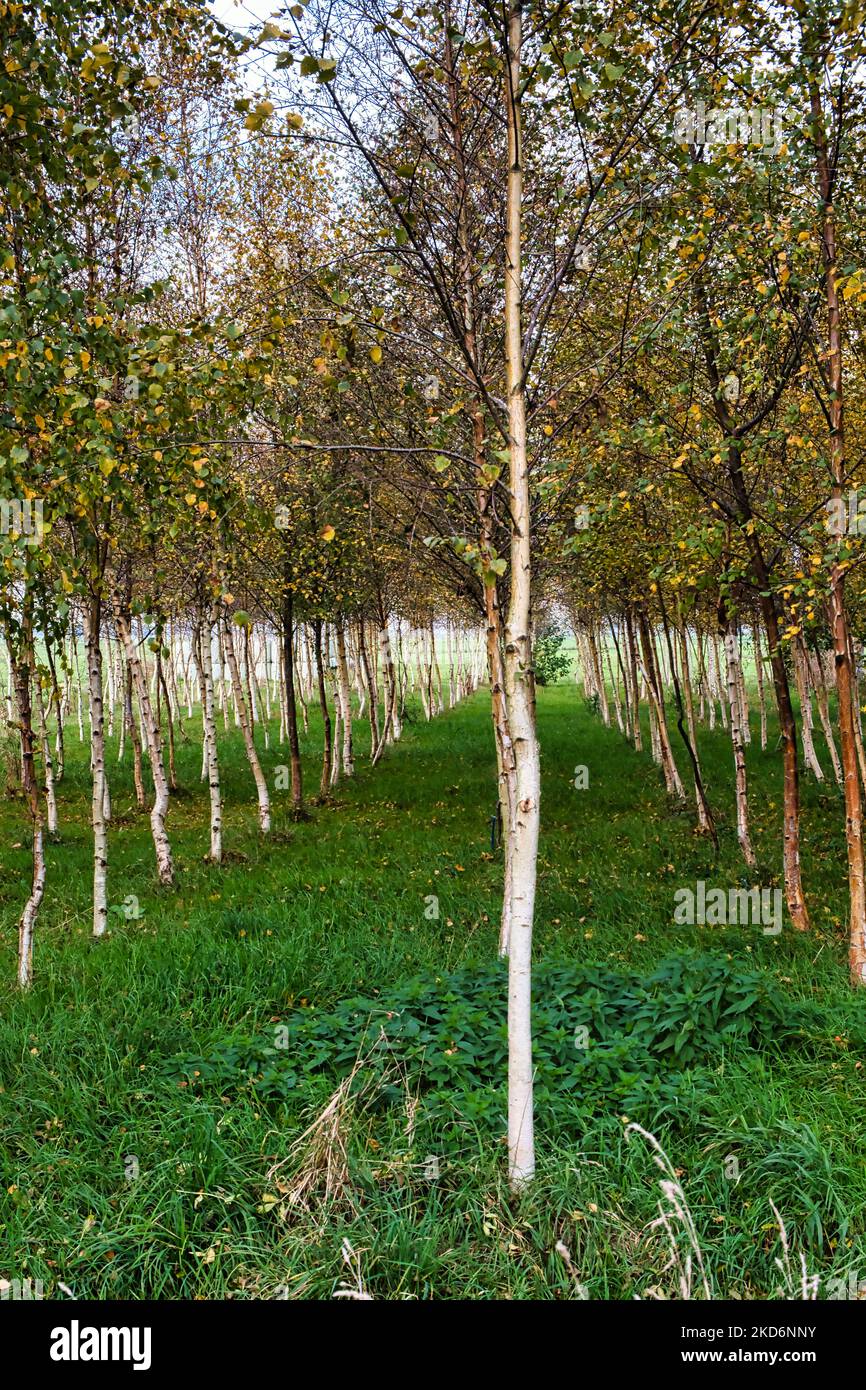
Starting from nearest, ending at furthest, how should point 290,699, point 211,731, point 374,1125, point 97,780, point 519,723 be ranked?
point 519,723 → point 374,1125 → point 97,780 → point 211,731 → point 290,699

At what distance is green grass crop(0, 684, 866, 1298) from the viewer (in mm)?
3596

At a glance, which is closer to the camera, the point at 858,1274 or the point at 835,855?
the point at 858,1274

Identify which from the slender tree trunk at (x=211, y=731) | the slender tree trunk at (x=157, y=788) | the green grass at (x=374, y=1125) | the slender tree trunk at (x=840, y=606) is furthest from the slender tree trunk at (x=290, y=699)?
the slender tree trunk at (x=840, y=606)

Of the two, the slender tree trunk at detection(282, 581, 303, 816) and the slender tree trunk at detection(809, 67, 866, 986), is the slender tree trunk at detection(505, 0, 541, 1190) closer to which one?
the slender tree trunk at detection(809, 67, 866, 986)

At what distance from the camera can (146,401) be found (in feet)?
14.2

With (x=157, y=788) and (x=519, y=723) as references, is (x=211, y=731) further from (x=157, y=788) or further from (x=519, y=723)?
(x=519, y=723)

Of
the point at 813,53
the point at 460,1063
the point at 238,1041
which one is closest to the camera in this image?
the point at 460,1063

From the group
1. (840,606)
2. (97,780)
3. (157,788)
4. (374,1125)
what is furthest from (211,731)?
(840,606)

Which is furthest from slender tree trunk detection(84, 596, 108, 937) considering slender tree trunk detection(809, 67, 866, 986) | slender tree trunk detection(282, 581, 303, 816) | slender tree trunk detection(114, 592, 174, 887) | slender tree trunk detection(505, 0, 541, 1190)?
slender tree trunk detection(809, 67, 866, 986)

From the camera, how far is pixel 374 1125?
452 cm

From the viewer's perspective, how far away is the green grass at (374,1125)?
3.60 meters
